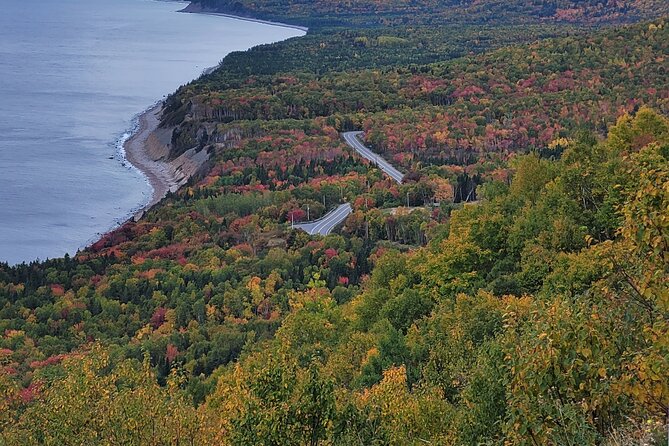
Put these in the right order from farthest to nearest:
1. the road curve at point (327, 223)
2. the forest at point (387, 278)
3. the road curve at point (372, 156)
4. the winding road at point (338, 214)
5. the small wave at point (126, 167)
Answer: the road curve at point (372, 156)
the small wave at point (126, 167)
the winding road at point (338, 214)
the road curve at point (327, 223)
the forest at point (387, 278)

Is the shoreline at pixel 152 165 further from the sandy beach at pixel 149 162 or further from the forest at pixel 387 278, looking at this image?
the forest at pixel 387 278

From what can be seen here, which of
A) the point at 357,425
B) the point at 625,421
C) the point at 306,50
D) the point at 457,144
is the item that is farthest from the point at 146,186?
the point at 306,50

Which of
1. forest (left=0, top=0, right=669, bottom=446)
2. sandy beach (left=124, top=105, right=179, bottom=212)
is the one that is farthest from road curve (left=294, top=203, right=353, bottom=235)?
sandy beach (left=124, top=105, right=179, bottom=212)

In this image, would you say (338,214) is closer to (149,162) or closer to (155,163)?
(155,163)

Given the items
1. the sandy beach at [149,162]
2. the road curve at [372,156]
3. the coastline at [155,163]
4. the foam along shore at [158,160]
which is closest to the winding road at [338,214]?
the road curve at [372,156]

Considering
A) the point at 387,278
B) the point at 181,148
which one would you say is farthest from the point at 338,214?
the point at 181,148

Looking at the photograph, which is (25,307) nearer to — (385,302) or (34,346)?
(34,346)
